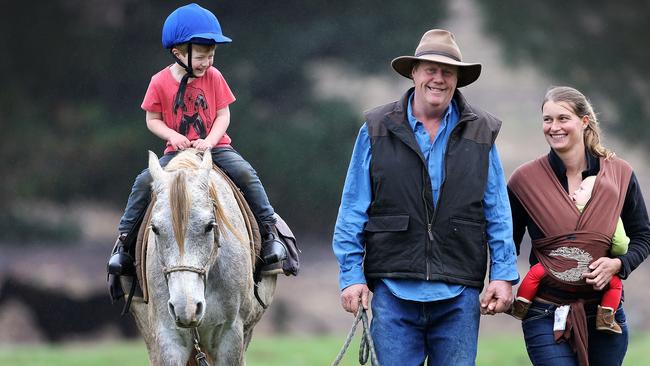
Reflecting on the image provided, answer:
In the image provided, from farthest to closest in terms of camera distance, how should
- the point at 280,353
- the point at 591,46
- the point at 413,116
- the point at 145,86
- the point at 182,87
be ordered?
the point at 591,46 < the point at 145,86 < the point at 280,353 < the point at 182,87 < the point at 413,116

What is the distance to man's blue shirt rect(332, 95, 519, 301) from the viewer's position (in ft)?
16.5

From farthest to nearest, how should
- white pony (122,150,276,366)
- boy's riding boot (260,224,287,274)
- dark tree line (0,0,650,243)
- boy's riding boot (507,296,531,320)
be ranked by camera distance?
1. dark tree line (0,0,650,243)
2. boy's riding boot (260,224,287,274)
3. boy's riding boot (507,296,531,320)
4. white pony (122,150,276,366)

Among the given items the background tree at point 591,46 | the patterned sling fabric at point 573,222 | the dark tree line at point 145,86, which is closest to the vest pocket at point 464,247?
the patterned sling fabric at point 573,222

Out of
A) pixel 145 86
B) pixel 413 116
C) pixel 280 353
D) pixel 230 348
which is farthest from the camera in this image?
pixel 145 86

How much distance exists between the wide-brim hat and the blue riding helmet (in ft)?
4.27

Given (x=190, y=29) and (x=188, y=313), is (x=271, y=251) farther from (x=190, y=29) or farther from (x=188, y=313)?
(x=188, y=313)

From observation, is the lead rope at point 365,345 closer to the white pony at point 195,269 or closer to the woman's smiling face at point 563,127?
the white pony at point 195,269

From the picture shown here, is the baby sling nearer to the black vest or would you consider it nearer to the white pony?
the black vest

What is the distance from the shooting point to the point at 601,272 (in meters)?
5.09

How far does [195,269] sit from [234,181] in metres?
1.42

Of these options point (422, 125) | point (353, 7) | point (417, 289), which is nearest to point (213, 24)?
point (422, 125)

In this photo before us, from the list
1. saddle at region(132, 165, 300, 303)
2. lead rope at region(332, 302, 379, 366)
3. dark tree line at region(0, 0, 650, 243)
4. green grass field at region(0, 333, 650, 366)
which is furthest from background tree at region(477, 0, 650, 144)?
lead rope at region(332, 302, 379, 366)

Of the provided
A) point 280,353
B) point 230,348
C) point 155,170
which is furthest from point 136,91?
point 155,170

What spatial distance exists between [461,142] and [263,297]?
2.05 metres
